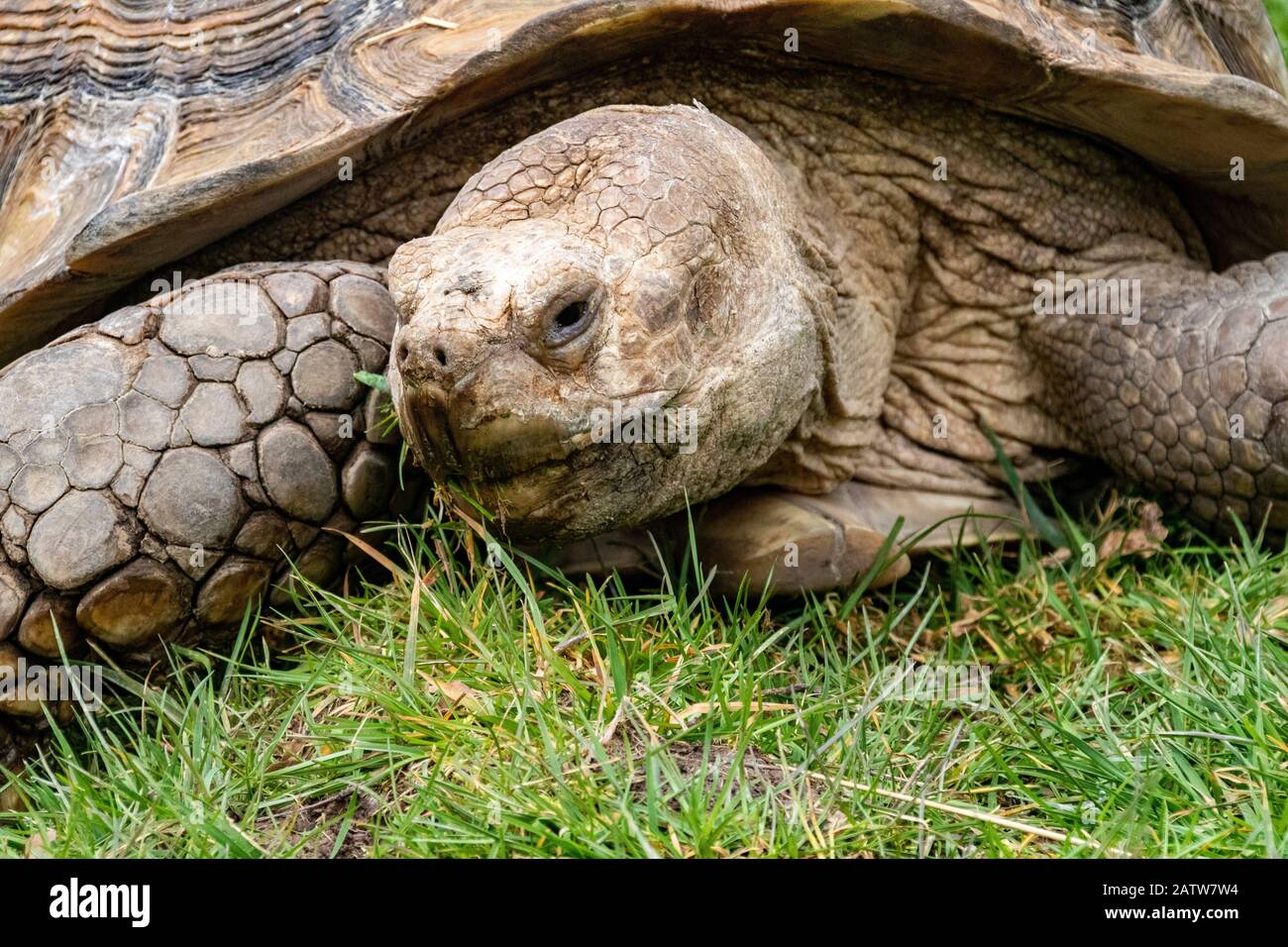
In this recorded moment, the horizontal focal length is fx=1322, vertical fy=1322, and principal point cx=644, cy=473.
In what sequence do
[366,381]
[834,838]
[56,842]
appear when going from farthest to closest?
[366,381] → [56,842] → [834,838]

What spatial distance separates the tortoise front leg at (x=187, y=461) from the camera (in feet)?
8.65

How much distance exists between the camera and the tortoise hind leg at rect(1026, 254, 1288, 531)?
10.6 ft

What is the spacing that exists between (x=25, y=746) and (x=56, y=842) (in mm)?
578

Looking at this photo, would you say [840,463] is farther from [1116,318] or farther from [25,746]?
[25,746]

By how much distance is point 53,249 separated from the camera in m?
3.12

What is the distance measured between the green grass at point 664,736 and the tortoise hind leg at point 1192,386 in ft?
1.09

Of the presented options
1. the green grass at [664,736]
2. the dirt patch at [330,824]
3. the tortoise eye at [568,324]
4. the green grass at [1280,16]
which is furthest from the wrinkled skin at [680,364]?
the green grass at [1280,16]

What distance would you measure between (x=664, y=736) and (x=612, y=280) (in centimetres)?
80

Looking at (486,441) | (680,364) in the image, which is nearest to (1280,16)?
(680,364)

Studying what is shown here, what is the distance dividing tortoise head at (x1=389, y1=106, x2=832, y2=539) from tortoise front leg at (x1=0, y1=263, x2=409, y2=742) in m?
0.43

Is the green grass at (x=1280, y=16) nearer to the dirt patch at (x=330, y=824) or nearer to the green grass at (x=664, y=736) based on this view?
the green grass at (x=664, y=736)

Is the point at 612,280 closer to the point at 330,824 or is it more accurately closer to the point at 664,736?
the point at 664,736

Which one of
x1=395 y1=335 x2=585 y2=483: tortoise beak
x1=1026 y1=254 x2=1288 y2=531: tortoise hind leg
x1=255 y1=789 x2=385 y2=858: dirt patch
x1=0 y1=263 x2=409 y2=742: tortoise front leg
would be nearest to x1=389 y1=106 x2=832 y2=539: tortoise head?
x1=395 y1=335 x2=585 y2=483: tortoise beak
